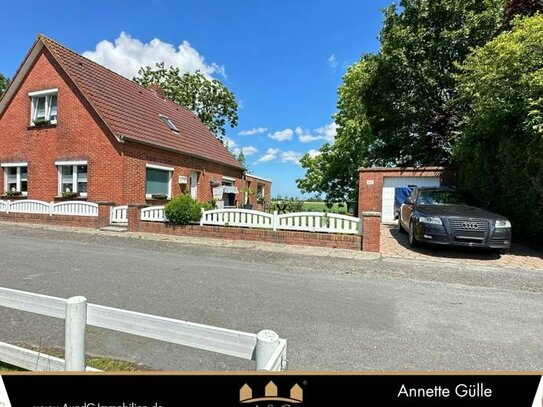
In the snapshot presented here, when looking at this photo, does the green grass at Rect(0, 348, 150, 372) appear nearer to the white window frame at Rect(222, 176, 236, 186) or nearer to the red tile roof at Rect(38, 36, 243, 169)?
the red tile roof at Rect(38, 36, 243, 169)

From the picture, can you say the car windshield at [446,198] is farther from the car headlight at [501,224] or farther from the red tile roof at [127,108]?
the red tile roof at [127,108]

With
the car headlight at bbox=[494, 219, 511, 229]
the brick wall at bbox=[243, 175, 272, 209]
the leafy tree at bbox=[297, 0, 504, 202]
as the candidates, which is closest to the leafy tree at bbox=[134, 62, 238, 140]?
the brick wall at bbox=[243, 175, 272, 209]

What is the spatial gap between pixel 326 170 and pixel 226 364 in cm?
2482

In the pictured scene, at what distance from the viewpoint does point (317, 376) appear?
1772mm

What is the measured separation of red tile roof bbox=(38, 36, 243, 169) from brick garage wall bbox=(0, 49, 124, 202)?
0.53 m

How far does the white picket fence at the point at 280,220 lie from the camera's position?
9445 mm

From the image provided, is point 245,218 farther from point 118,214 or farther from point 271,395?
point 271,395

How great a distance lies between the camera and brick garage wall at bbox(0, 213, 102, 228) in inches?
499

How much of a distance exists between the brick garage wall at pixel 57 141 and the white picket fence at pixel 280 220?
12.9 ft

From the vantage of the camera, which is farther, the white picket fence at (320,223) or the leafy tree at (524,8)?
the leafy tree at (524,8)

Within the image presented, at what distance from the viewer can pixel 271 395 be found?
171 cm

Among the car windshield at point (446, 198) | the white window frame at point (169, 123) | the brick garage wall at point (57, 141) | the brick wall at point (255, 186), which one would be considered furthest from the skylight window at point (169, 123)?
the car windshield at point (446, 198)

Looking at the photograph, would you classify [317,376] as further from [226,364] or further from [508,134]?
[508,134]

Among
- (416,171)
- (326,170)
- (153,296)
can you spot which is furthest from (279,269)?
(326,170)
